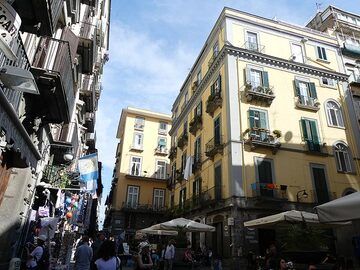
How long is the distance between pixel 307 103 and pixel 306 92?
3.82ft

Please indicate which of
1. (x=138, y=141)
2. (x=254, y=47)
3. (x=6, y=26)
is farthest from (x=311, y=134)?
(x=138, y=141)

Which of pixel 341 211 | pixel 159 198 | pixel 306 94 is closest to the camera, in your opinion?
pixel 341 211

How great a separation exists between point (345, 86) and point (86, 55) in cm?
2167

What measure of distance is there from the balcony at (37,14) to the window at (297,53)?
21683 mm

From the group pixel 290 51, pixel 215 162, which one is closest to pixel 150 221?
pixel 215 162

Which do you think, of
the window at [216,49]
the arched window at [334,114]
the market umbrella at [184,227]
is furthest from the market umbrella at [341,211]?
the window at [216,49]

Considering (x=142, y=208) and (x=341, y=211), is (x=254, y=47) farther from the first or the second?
(x=142, y=208)

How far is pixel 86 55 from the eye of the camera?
14.6 m

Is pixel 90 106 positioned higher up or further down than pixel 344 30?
further down

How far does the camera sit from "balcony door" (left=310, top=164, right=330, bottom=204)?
20172 mm

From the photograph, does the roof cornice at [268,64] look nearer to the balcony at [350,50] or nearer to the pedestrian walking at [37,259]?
the balcony at [350,50]

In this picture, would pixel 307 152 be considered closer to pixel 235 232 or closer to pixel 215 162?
pixel 215 162

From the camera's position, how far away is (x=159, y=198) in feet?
129

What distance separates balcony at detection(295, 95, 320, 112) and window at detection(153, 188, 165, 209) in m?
22.5
